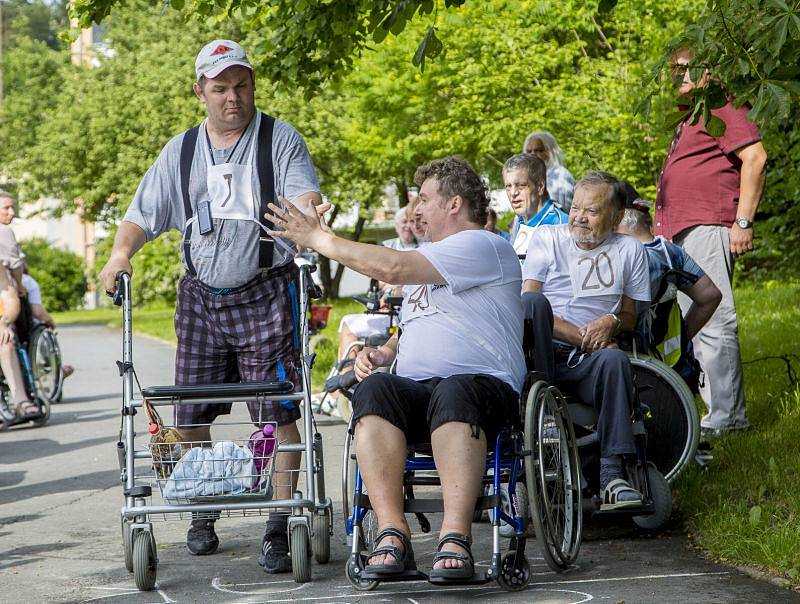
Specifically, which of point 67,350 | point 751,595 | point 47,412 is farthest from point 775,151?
point 67,350

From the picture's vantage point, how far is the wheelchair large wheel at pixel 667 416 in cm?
613

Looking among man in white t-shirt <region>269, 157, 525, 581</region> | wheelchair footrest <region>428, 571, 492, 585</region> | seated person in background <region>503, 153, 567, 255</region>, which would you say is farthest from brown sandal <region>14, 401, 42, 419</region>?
wheelchair footrest <region>428, 571, 492, 585</region>

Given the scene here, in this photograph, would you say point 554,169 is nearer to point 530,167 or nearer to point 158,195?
point 530,167

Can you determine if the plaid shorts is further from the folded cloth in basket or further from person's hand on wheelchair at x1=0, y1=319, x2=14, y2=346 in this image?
person's hand on wheelchair at x1=0, y1=319, x2=14, y2=346

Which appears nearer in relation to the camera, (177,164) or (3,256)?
(177,164)

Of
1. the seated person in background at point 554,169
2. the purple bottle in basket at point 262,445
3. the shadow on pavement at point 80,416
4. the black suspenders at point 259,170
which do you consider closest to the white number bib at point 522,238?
the seated person in background at point 554,169

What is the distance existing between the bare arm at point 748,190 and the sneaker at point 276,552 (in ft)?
11.3

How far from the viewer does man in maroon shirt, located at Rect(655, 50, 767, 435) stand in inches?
304

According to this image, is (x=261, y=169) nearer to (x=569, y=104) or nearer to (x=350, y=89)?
(x=569, y=104)

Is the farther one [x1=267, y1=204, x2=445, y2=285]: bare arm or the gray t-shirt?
the gray t-shirt

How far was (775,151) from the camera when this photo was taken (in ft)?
50.7

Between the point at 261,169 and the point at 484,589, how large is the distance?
6.57 ft

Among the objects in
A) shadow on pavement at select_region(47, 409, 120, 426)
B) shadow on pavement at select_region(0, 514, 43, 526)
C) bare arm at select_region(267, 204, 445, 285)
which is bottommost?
shadow on pavement at select_region(0, 514, 43, 526)

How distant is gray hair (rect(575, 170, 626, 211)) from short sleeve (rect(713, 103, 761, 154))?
5.20 ft
